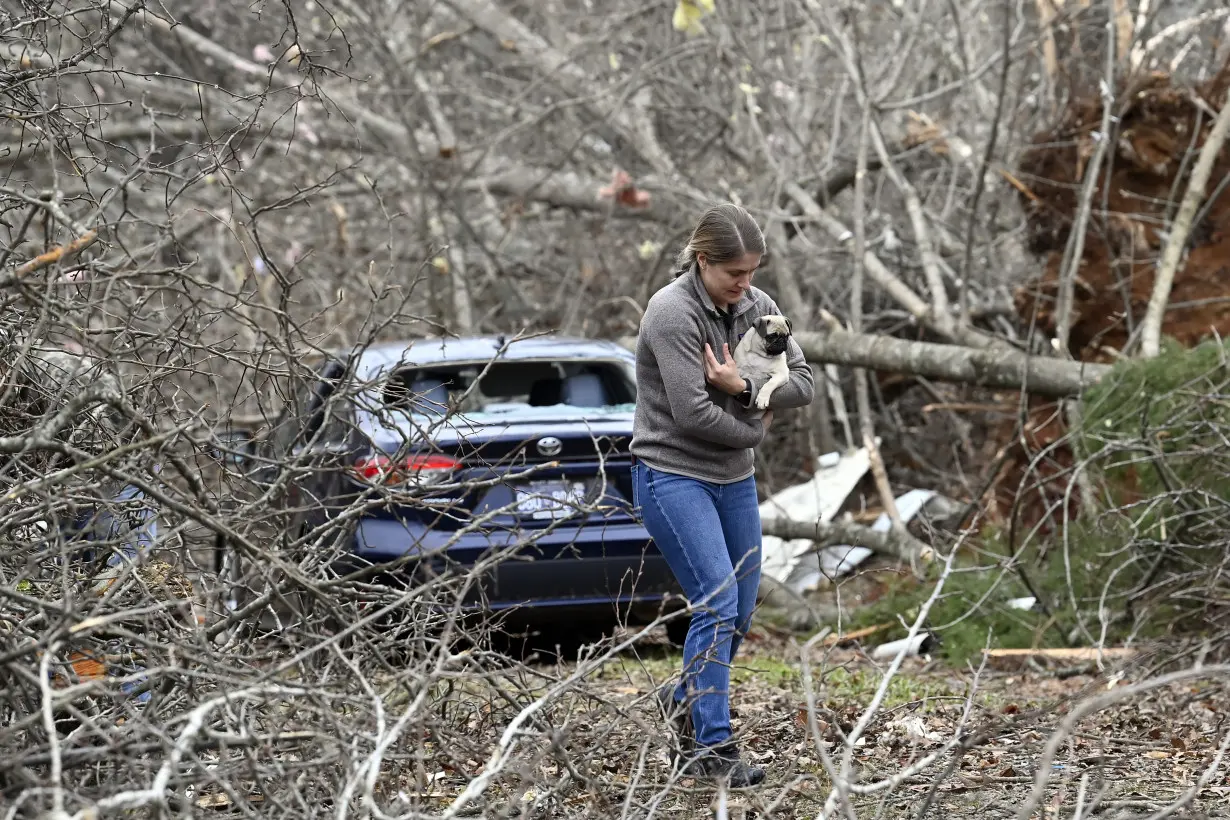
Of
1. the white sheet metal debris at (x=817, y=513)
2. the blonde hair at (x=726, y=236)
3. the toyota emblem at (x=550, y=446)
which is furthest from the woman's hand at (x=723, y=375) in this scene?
the white sheet metal debris at (x=817, y=513)

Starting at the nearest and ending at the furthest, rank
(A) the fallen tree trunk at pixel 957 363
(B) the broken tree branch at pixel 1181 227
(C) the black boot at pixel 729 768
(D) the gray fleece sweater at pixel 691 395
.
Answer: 1. (C) the black boot at pixel 729 768
2. (D) the gray fleece sweater at pixel 691 395
3. (A) the fallen tree trunk at pixel 957 363
4. (B) the broken tree branch at pixel 1181 227

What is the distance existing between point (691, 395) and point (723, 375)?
0.15 m

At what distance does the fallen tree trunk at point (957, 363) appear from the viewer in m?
8.84

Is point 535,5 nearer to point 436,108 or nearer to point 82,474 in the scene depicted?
point 436,108

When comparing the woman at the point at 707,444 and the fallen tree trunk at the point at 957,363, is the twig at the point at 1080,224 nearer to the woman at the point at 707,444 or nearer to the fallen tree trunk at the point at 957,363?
A: the fallen tree trunk at the point at 957,363

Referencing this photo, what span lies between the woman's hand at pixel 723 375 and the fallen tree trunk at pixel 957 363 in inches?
161

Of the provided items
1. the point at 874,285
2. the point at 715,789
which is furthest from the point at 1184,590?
the point at 874,285

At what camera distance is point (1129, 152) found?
10.1 m

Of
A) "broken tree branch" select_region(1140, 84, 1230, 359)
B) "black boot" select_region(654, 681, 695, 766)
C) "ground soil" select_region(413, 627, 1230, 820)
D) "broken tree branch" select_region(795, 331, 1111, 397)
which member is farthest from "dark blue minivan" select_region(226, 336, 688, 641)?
"broken tree branch" select_region(1140, 84, 1230, 359)

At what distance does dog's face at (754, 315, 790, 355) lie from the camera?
5172 mm

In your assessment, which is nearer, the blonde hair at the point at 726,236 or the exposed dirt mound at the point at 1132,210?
the blonde hair at the point at 726,236

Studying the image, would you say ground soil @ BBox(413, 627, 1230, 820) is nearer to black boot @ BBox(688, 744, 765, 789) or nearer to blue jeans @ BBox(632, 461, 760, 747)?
black boot @ BBox(688, 744, 765, 789)

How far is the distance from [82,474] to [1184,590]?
4.99 metres

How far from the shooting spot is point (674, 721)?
523cm
